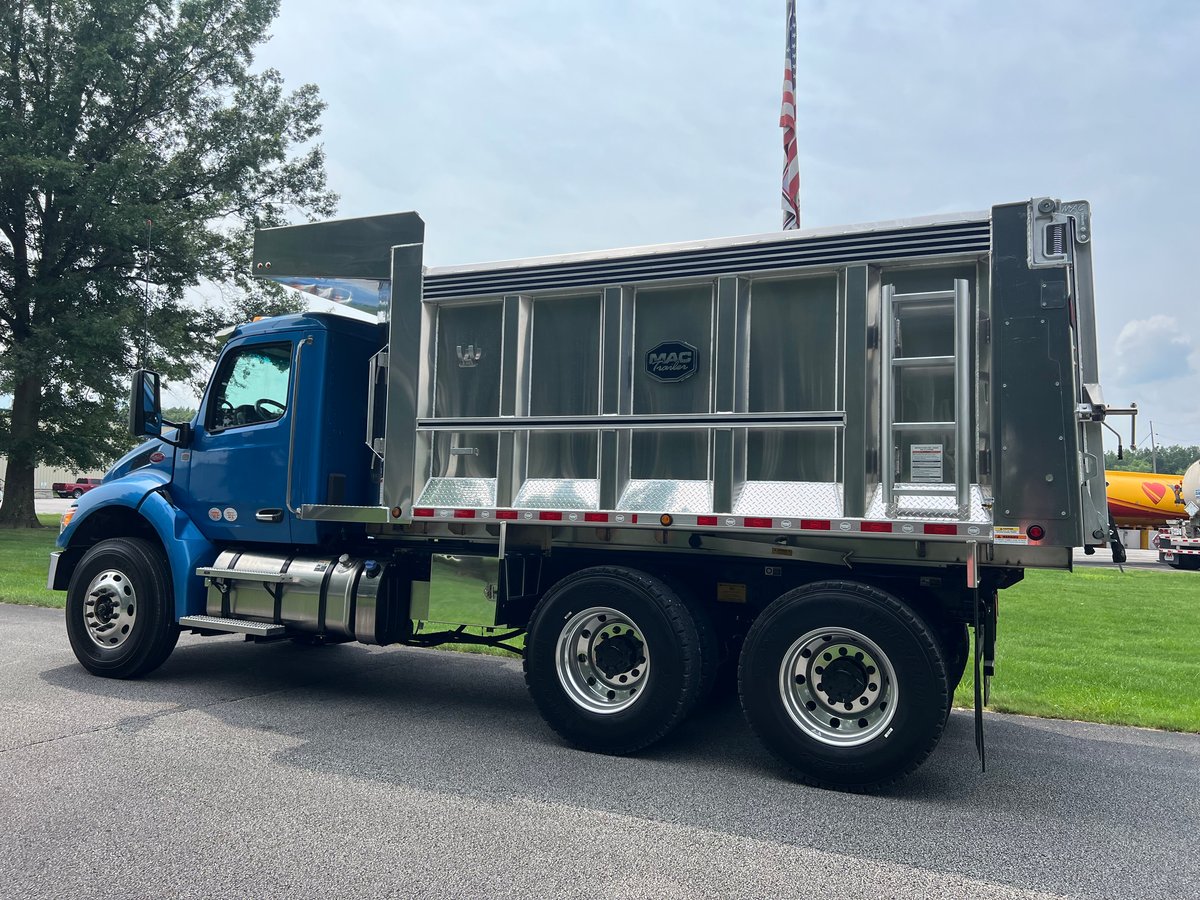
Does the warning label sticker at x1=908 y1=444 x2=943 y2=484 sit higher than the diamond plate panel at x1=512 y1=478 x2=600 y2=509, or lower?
higher

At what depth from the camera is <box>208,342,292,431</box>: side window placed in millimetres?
7301

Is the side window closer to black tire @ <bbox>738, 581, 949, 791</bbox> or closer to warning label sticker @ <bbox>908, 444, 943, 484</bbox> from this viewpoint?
black tire @ <bbox>738, 581, 949, 791</bbox>

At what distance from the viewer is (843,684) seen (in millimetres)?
5102

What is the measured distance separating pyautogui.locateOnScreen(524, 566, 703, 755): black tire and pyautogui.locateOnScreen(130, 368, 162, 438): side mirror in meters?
3.64

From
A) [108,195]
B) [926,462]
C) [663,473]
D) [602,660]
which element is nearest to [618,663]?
[602,660]

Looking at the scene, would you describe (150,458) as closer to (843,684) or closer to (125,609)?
(125,609)

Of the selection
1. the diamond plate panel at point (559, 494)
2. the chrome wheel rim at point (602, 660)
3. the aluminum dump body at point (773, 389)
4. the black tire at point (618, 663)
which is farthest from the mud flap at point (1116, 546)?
the diamond plate panel at point (559, 494)

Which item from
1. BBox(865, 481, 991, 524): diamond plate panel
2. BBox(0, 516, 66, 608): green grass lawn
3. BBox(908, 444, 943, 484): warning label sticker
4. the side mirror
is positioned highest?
the side mirror

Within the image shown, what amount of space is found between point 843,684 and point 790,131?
8281 millimetres

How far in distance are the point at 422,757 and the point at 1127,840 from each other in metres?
3.69

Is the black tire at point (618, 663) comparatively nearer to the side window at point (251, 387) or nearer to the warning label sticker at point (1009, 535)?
the warning label sticker at point (1009, 535)

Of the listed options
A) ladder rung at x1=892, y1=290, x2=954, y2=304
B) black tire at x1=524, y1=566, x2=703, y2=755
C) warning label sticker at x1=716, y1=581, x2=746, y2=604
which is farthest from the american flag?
black tire at x1=524, y1=566, x2=703, y2=755

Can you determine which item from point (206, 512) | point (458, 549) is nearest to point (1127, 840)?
point (458, 549)

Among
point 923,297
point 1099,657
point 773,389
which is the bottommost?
point 1099,657
